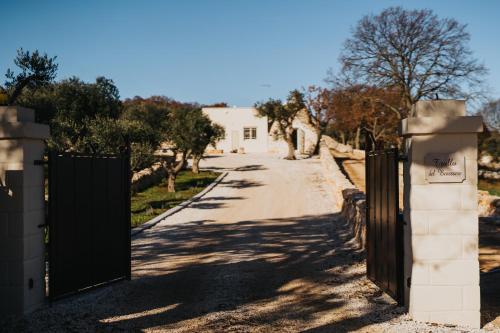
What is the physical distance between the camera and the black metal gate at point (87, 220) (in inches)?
292

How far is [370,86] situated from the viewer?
37.7m

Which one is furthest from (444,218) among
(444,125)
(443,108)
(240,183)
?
(240,183)

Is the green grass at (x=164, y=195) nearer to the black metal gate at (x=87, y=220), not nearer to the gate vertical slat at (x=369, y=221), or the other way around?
the black metal gate at (x=87, y=220)

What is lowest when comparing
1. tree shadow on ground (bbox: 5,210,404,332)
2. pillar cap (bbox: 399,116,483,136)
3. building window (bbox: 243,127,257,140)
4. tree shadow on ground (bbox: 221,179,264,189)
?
tree shadow on ground (bbox: 5,210,404,332)

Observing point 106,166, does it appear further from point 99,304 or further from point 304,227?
point 304,227

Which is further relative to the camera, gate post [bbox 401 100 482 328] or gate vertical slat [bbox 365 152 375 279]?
gate vertical slat [bbox 365 152 375 279]

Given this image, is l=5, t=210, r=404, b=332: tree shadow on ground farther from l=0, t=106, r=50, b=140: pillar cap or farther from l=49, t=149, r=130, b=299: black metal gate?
l=0, t=106, r=50, b=140: pillar cap

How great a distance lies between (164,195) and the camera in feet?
83.0

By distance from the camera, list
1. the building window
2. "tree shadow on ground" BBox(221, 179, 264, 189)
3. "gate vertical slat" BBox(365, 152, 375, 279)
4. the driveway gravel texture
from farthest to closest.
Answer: the building window
"tree shadow on ground" BBox(221, 179, 264, 189)
"gate vertical slat" BBox(365, 152, 375, 279)
the driveway gravel texture

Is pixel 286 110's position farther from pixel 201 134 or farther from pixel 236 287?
pixel 236 287

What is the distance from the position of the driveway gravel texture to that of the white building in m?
36.4

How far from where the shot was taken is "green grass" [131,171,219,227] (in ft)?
63.9

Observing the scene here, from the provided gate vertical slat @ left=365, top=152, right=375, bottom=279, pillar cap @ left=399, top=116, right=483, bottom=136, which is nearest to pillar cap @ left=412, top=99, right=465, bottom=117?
pillar cap @ left=399, top=116, right=483, bottom=136

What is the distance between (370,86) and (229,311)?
32.5 m
